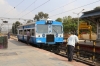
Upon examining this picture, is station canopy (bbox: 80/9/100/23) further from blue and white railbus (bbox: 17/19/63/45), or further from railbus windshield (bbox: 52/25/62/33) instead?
blue and white railbus (bbox: 17/19/63/45)

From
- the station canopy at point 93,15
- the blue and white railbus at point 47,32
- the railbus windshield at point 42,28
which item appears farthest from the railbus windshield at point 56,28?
the station canopy at point 93,15

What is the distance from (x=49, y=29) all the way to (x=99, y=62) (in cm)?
743

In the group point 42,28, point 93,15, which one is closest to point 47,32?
point 42,28

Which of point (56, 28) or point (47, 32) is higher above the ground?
point (56, 28)

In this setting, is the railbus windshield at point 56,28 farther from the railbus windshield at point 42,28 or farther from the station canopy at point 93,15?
the station canopy at point 93,15

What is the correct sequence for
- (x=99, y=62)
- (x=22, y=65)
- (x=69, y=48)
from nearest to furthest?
(x=22, y=65)
(x=69, y=48)
(x=99, y=62)

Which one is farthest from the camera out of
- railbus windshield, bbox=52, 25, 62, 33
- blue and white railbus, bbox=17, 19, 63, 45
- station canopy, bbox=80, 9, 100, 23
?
railbus windshield, bbox=52, 25, 62, 33

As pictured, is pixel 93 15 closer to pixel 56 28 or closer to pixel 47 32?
pixel 56 28

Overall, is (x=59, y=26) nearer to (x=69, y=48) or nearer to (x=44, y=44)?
(x=44, y=44)

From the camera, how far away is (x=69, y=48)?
10203 millimetres

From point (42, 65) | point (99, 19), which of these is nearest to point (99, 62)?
point (42, 65)

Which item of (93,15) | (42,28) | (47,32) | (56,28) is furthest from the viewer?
(56,28)

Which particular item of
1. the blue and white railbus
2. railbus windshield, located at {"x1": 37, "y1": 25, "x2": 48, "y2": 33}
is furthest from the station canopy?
railbus windshield, located at {"x1": 37, "y1": 25, "x2": 48, "y2": 33}

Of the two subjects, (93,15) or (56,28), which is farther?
(56,28)
